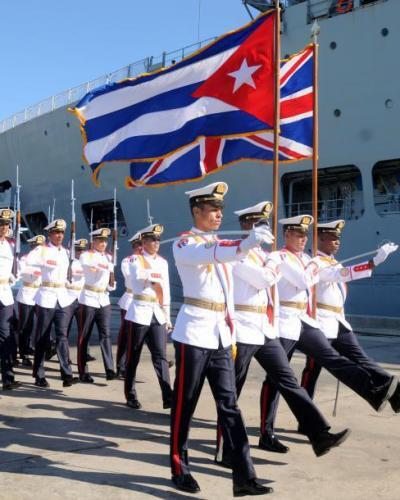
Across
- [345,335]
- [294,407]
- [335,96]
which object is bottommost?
[294,407]

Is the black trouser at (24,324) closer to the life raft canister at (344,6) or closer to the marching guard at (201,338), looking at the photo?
the marching guard at (201,338)

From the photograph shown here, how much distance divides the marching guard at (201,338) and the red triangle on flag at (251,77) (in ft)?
5.18

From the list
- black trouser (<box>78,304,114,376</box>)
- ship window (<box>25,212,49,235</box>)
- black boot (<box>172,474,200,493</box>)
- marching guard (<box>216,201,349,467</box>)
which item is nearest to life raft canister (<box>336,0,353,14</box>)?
black trouser (<box>78,304,114,376</box>)

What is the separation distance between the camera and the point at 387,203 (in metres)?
12.2

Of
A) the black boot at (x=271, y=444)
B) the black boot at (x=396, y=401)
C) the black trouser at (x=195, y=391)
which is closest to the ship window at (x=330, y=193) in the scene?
the black boot at (x=396, y=401)

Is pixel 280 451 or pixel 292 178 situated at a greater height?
pixel 292 178

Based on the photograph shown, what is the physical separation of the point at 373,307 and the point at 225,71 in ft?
26.1

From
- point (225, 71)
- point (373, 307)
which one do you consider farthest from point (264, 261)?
point (373, 307)

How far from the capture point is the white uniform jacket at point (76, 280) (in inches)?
288

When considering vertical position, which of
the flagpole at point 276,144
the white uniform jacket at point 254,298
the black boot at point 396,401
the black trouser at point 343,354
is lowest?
the black boot at point 396,401

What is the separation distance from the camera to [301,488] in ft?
10.8

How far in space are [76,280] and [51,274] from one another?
1.06 metres

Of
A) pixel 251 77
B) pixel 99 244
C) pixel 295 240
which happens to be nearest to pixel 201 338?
pixel 295 240

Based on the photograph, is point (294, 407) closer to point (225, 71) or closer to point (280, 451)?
point (280, 451)
